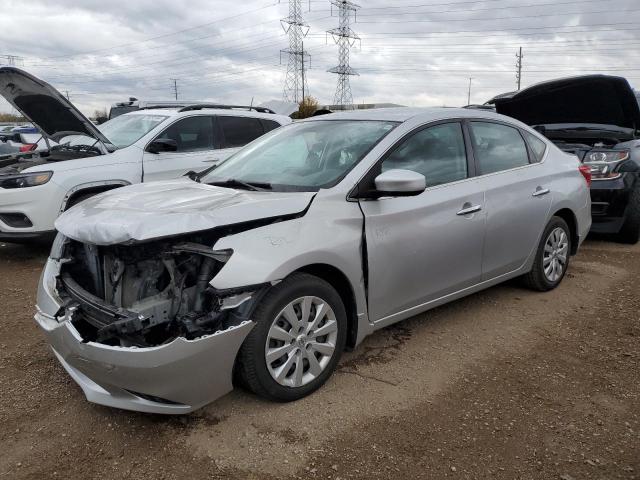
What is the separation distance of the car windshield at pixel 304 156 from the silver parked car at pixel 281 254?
0.02m

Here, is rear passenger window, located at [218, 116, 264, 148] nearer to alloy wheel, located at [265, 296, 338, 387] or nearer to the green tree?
the green tree

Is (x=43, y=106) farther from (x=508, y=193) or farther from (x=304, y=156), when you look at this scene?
(x=508, y=193)

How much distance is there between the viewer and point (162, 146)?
21.1ft

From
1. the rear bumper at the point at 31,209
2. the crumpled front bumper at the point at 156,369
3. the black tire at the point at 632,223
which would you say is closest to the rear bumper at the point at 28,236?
the rear bumper at the point at 31,209

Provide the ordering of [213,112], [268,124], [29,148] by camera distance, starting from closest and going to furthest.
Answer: [213,112] → [268,124] → [29,148]

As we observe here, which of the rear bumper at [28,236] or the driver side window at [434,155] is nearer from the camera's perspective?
the driver side window at [434,155]

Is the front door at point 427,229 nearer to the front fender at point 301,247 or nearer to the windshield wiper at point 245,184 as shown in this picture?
the front fender at point 301,247

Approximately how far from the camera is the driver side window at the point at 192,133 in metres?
6.91

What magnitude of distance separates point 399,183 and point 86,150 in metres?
4.65

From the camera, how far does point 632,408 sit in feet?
9.85

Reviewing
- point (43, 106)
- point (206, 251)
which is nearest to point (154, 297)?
point (206, 251)

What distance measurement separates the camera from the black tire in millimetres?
6557

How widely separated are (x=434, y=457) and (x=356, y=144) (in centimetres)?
200

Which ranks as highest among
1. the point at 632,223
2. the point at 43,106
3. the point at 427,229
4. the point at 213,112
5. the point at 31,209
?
the point at 43,106
